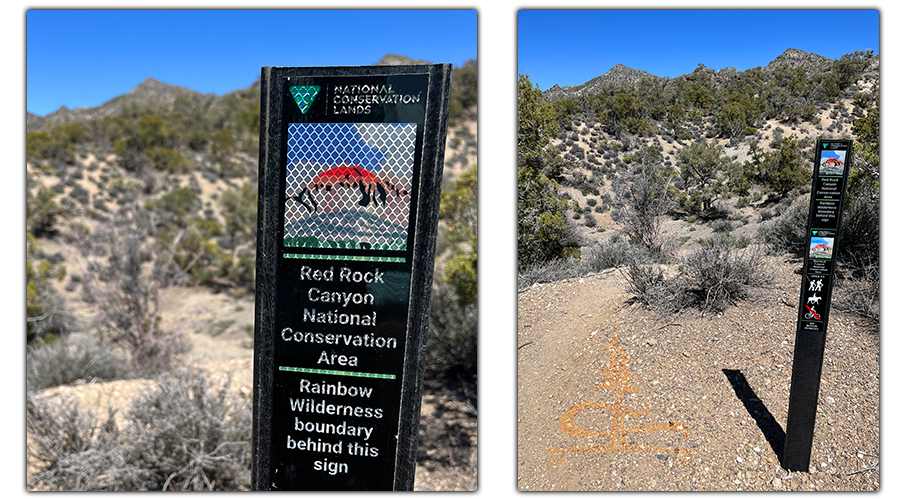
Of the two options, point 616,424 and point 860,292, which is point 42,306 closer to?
point 616,424

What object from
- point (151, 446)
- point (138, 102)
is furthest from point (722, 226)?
point (138, 102)

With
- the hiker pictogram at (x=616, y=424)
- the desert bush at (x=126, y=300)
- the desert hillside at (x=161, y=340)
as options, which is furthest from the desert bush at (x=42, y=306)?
the hiker pictogram at (x=616, y=424)

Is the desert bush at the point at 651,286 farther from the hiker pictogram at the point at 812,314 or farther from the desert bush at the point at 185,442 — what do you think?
the desert bush at the point at 185,442

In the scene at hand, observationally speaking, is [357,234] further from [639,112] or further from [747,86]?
[747,86]

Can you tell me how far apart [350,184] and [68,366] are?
5648mm

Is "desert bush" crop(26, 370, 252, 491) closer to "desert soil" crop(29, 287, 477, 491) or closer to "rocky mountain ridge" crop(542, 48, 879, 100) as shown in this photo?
"desert soil" crop(29, 287, 477, 491)

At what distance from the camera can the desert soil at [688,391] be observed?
2295 mm

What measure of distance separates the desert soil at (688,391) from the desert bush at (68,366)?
16.0ft

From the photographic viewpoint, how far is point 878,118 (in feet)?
7.61

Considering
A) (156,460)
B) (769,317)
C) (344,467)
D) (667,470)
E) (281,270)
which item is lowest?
(156,460)

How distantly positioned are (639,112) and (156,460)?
3.65 meters

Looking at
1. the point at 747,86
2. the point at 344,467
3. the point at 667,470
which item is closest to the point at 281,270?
the point at 344,467

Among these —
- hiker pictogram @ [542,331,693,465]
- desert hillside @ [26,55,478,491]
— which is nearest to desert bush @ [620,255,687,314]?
hiker pictogram @ [542,331,693,465]

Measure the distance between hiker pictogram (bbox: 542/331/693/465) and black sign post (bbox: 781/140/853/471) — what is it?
1.48 ft
